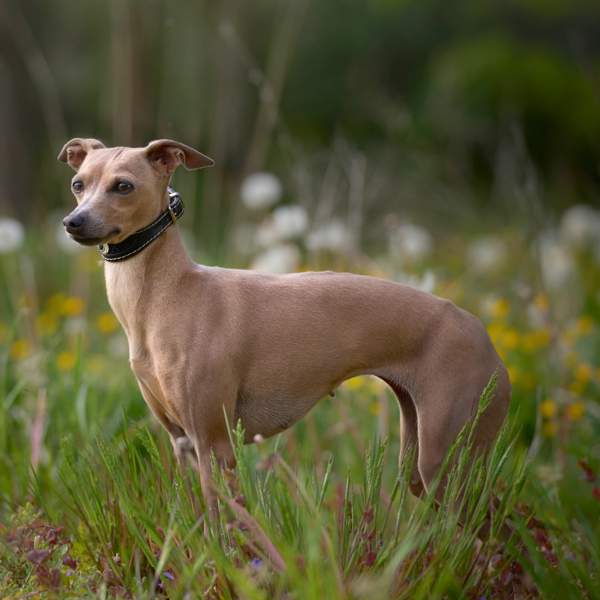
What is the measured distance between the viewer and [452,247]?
9.42m

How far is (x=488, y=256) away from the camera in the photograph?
742 centimetres

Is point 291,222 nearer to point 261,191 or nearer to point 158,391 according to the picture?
point 261,191

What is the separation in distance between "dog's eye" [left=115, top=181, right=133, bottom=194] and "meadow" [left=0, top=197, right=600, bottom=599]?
0.40 metres

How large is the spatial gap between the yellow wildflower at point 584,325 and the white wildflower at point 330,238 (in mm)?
1687

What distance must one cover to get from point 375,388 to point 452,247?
444 centimetres

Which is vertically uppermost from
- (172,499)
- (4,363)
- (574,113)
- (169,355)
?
(169,355)

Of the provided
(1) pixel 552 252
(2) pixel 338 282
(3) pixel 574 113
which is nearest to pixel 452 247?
(1) pixel 552 252

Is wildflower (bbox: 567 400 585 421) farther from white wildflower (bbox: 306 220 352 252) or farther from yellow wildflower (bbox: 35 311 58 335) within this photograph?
yellow wildflower (bbox: 35 311 58 335)

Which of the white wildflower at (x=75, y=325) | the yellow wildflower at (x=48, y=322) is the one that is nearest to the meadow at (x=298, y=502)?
the white wildflower at (x=75, y=325)

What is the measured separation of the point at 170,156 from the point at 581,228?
6103 millimetres

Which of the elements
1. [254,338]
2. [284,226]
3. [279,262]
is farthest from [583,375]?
[254,338]

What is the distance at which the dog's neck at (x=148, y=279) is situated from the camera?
9.51 ft

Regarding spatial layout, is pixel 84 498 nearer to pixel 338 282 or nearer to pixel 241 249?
pixel 338 282

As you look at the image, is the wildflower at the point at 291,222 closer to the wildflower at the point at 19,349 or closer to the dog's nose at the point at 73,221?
the wildflower at the point at 19,349
